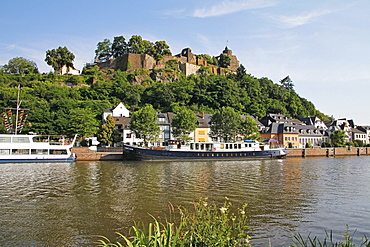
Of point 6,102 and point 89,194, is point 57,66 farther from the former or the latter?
point 89,194

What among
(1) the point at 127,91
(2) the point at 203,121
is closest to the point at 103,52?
(1) the point at 127,91

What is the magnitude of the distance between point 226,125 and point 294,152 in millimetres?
12791

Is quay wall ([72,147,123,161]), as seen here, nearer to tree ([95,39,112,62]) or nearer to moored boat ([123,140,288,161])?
moored boat ([123,140,288,161])

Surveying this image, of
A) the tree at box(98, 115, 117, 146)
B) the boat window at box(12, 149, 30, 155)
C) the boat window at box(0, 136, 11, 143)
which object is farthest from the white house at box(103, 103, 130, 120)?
the boat window at box(0, 136, 11, 143)

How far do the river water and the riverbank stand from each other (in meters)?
19.8

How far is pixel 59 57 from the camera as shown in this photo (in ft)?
327

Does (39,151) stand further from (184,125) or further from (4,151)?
(184,125)

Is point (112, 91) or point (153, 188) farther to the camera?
point (112, 91)

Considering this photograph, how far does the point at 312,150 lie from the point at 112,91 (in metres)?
55.2

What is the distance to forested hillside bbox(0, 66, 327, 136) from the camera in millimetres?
71875

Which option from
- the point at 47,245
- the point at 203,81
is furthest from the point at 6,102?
the point at 47,245

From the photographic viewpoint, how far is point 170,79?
10094cm

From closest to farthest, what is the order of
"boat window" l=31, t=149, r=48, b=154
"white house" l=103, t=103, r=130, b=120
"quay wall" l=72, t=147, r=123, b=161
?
"boat window" l=31, t=149, r=48, b=154
"quay wall" l=72, t=147, r=123, b=161
"white house" l=103, t=103, r=130, b=120

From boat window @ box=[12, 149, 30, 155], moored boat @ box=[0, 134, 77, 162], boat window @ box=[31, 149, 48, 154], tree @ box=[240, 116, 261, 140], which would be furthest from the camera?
tree @ box=[240, 116, 261, 140]
